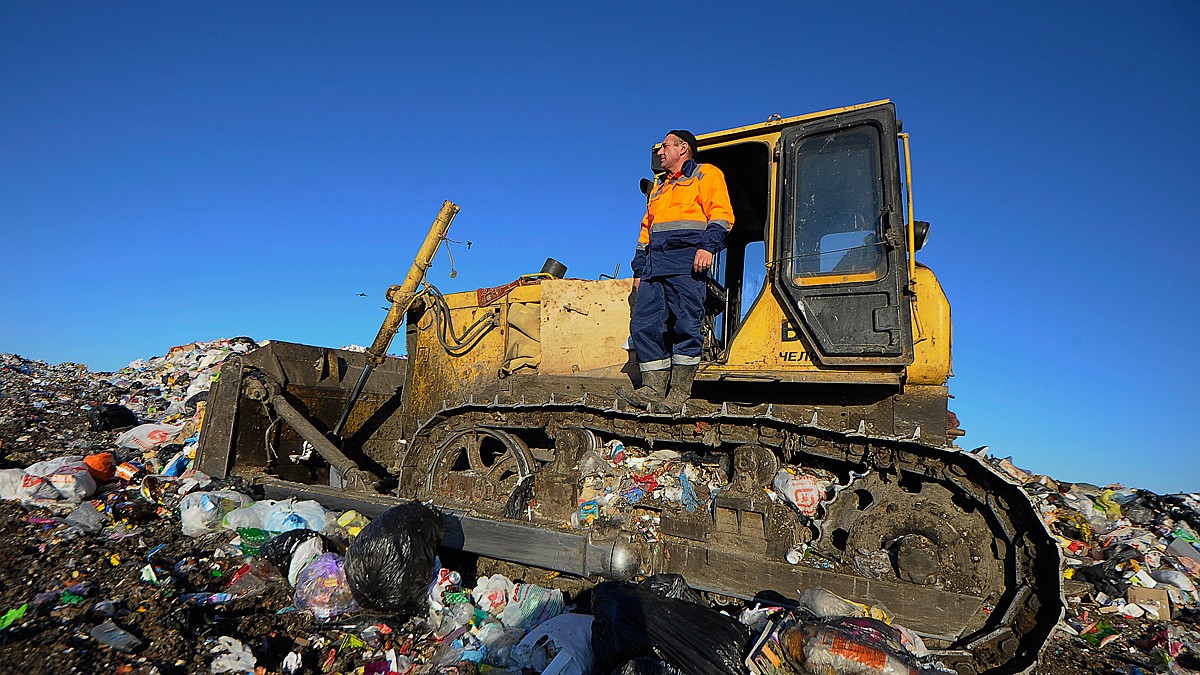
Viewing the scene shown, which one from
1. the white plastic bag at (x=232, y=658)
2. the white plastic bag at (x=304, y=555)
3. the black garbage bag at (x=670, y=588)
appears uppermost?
the black garbage bag at (x=670, y=588)

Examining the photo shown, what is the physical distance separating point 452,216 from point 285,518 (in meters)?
2.71

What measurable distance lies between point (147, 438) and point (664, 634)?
19.5 ft

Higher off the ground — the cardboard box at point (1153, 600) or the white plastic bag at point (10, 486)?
the white plastic bag at point (10, 486)

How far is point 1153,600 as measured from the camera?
4305 mm

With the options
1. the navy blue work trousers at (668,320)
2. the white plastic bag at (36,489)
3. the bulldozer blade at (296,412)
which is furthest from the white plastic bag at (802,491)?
the white plastic bag at (36,489)

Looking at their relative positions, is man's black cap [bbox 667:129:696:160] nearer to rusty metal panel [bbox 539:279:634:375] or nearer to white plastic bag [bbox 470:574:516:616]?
rusty metal panel [bbox 539:279:634:375]

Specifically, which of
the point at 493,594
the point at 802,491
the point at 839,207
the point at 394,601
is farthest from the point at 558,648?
the point at 839,207

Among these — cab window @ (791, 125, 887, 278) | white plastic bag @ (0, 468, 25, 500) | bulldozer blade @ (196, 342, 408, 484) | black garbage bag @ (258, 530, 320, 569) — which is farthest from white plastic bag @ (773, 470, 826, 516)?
white plastic bag @ (0, 468, 25, 500)

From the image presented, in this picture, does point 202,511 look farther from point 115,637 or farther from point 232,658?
point 232,658

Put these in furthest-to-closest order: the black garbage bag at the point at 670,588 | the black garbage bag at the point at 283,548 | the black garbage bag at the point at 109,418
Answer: the black garbage bag at the point at 109,418, the black garbage bag at the point at 283,548, the black garbage bag at the point at 670,588

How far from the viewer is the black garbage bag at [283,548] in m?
3.48

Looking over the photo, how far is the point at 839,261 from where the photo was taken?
3.55 metres

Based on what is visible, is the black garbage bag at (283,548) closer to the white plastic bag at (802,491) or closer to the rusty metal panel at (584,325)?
→ the rusty metal panel at (584,325)

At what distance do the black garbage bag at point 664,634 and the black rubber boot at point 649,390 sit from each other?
139 cm
